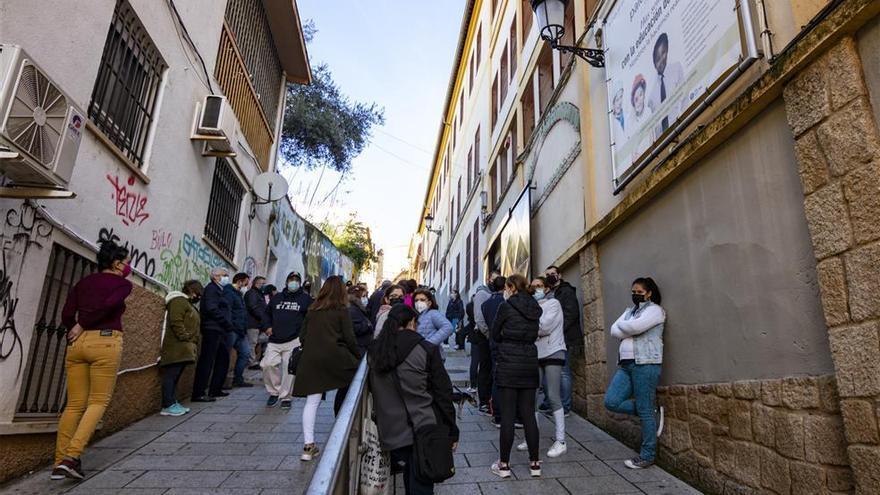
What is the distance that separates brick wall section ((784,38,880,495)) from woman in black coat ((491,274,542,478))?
7.19 ft

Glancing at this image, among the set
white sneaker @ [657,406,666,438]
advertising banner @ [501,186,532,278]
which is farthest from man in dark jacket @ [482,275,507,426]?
advertising banner @ [501,186,532,278]

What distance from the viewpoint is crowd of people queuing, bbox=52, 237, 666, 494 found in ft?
10.7

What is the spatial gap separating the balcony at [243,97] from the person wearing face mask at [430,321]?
5603 millimetres

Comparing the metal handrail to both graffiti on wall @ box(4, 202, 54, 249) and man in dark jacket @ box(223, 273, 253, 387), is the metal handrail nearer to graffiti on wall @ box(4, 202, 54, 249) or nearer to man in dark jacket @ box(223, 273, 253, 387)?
Answer: graffiti on wall @ box(4, 202, 54, 249)

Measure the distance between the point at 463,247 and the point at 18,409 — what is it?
654 inches

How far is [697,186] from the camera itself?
435 centimetres

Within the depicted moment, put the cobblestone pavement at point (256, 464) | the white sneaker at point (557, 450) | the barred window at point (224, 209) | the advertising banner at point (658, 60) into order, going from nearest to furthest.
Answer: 1. the cobblestone pavement at point (256, 464)
2. the advertising banner at point (658, 60)
3. the white sneaker at point (557, 450)
4. the barred window at point (224, 209)

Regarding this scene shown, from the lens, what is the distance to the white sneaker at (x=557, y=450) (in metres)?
4.82

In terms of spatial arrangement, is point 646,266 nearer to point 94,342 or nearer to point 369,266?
point 94,342

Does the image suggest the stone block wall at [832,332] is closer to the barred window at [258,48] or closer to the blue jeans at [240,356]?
the blue jeans at [240,356]

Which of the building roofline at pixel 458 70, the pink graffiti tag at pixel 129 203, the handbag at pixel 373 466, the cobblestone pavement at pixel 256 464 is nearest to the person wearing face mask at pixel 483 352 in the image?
the cobblestone pavement at pixel 256 464

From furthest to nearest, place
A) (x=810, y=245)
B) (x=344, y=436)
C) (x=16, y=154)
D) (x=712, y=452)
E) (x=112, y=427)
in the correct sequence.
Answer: (x=112, y=427) < (x=712, y=452) < (x=16, y=154) < (x=810, y=245) < (x=344, y=436)

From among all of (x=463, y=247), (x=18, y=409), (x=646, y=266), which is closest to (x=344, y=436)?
(x=18, y=409)

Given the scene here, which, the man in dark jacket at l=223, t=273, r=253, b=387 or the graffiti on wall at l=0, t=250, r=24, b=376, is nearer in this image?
the graffiti on wall at l=0, t=250, r=24, b=376
